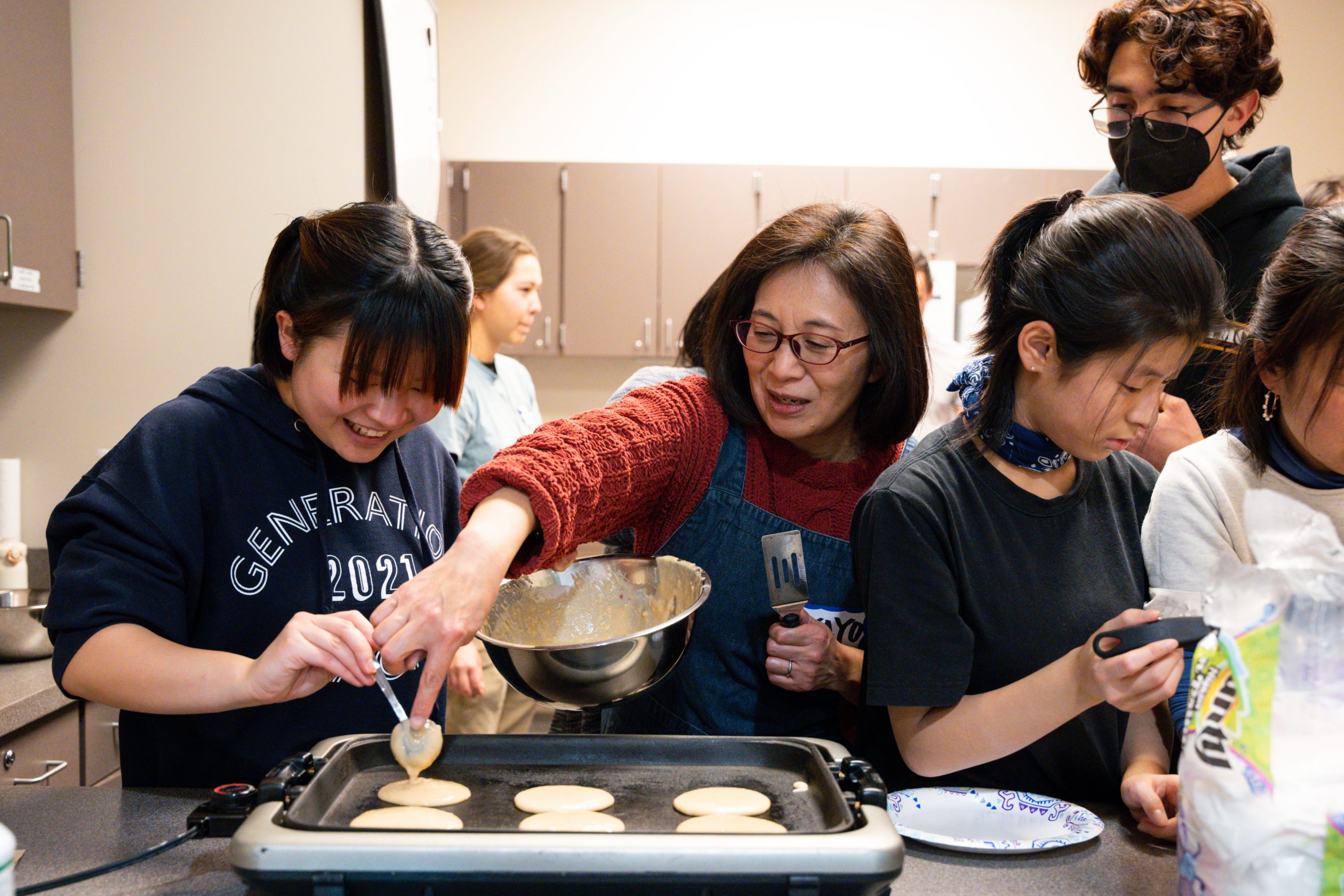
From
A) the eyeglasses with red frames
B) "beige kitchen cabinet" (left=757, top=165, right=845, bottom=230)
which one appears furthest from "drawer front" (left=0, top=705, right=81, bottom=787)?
"beige kitchen cabinet" (left=757, top=165, right=845, bottom=230)

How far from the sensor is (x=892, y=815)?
99 cm

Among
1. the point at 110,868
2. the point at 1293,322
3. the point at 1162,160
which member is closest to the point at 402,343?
the point at 110,868

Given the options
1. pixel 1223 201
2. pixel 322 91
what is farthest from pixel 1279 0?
pixel 322 91

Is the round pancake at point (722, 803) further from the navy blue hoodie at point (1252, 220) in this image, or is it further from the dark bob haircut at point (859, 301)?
the navy blue hoodie at point (1252, 220)

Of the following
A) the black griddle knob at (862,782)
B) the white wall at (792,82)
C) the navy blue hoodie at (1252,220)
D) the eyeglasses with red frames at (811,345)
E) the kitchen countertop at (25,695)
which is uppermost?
the white wall at (792,82)

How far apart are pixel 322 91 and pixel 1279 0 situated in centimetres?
430

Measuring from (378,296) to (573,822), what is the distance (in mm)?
591

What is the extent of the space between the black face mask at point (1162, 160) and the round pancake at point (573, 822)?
1261 millimetres

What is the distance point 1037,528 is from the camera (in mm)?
1064

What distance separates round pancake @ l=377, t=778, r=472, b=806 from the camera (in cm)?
92

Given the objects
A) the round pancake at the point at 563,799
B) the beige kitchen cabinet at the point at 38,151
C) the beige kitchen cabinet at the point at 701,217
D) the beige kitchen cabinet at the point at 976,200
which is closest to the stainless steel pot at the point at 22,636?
the beige kitchen cabinet at the point at 38,151

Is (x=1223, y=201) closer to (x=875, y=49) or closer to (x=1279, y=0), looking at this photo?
(x=875, y=49)

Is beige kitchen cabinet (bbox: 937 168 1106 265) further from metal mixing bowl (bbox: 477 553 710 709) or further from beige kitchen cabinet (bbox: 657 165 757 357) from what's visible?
metal mixing bowl (bbox: 477 553 710 709)

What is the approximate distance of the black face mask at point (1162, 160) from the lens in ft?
5.08
